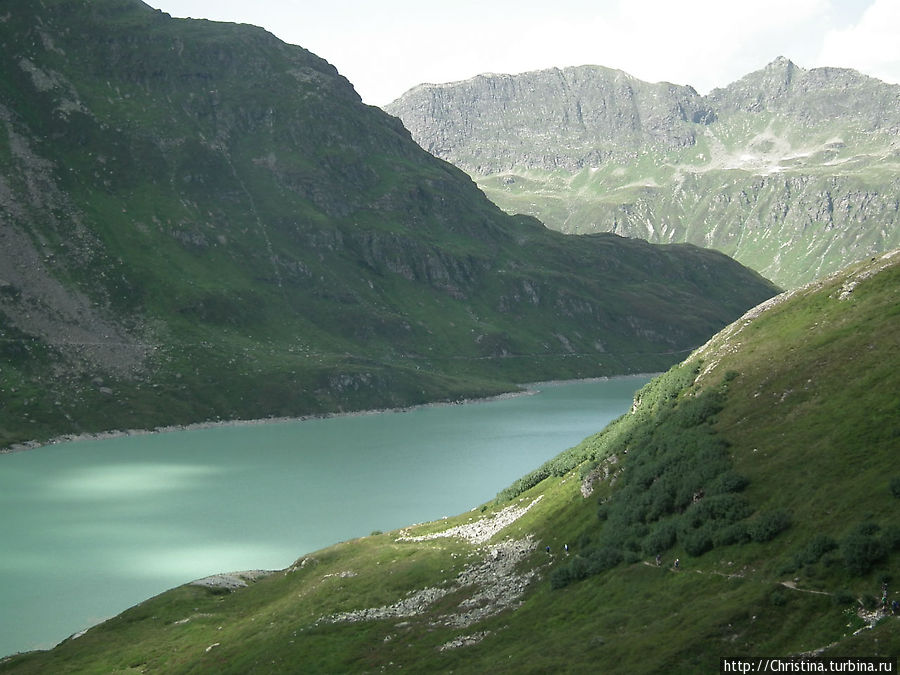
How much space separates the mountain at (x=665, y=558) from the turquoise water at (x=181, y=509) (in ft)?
66.0

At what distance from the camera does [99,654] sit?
68.6 m

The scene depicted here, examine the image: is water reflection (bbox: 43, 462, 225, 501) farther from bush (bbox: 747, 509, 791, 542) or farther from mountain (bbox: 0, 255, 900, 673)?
bush (bbox: 747, 509, 791, 542)

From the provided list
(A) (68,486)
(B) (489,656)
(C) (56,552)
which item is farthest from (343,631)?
(A) (68,486)

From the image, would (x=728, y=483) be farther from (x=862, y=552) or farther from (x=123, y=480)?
(x=123, y=480)

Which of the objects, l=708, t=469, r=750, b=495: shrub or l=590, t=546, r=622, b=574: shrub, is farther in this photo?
l=590, t=546, r=622, b=574: shrub

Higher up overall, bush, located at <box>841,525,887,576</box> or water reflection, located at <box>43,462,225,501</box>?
water reflection, located at <box>43,462,225,501</box>

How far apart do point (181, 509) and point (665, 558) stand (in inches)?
4173

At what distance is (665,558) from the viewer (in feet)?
157

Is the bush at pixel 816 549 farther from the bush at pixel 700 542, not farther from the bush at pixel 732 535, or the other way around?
the bush at pixel 700 542

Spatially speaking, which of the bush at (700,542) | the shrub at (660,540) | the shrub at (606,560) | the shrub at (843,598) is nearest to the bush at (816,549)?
the shrub at (843,598)

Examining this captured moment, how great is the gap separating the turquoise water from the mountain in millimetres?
20112

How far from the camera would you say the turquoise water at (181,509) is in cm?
9631

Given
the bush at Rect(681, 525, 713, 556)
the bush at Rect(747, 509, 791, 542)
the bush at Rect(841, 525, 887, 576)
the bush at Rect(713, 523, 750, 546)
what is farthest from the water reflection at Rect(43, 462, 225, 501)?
the bush at Rect(841, 525, 887, 576)

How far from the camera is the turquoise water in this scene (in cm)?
9631
